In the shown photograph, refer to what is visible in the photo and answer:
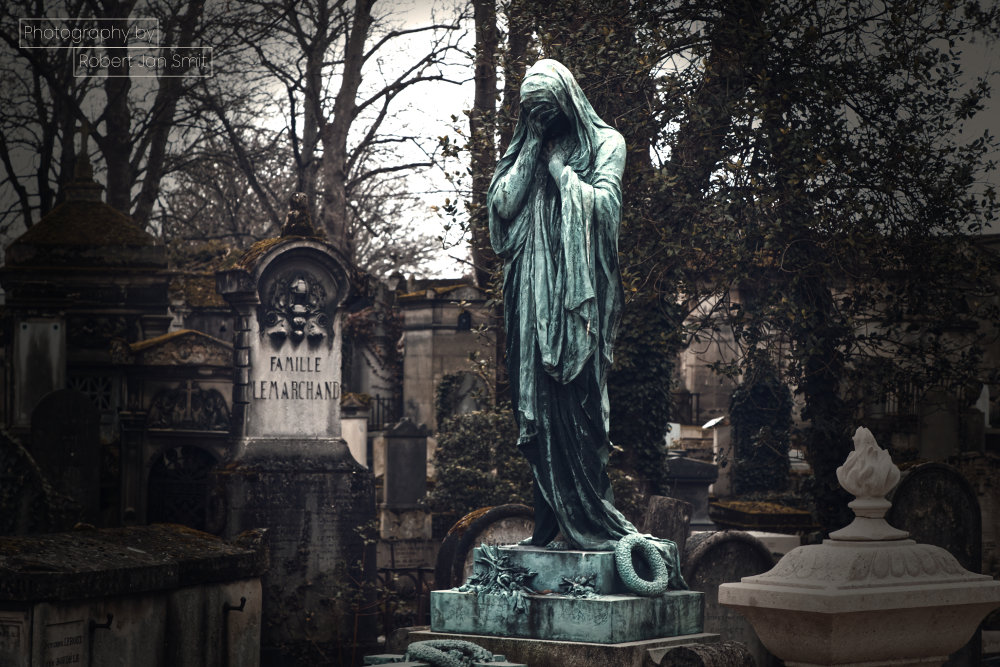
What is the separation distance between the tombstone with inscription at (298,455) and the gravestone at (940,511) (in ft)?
16.9

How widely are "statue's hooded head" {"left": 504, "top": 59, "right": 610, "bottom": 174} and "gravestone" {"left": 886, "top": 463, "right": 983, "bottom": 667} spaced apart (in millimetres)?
6080

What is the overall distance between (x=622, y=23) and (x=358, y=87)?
1058cm

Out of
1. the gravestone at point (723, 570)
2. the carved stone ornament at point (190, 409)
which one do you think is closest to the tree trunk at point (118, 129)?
the carved stone ornament at point (190, 409)

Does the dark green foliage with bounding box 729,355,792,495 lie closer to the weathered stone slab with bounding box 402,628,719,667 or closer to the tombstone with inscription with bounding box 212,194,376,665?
the tombstone with inscription with bounding box 212,194,376,665

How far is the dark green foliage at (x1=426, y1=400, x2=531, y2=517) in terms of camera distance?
15.2 meters

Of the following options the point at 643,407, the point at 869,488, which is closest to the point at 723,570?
the point at 869,488

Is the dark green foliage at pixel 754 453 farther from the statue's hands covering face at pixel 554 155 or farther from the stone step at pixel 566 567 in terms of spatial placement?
the stone step at pixel 566 567

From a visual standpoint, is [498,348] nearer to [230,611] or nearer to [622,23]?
[622,23]

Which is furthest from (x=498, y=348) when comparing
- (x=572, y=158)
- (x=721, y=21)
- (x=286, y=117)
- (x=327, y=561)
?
(x=286, y=117)

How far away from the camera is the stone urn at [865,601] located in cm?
670

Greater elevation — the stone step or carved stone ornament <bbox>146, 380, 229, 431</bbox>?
carved stone ornament <bbox>146, 380, 229, 431</bbox>

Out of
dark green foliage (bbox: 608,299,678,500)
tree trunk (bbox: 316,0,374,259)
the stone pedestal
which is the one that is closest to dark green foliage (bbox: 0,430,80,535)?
the stone pedestal

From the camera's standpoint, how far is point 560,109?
6969 mm

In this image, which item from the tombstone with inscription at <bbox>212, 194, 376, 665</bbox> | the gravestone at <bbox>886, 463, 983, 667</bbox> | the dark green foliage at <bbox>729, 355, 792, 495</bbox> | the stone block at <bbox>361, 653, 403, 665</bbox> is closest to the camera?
the stone block at <bbox>361, 653, 403, 665</bbox>
